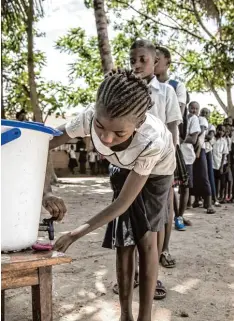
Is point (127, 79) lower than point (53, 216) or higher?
higher

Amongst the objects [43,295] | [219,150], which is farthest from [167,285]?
[219,150]

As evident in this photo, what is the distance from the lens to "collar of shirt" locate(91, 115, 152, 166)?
1.88 m

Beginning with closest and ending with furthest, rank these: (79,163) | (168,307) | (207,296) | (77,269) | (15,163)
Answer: (15,163), (168,307), (207,296), (77,269), (79,163)

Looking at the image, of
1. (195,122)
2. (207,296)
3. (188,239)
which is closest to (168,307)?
(207,296)

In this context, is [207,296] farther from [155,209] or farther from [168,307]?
[155,209]

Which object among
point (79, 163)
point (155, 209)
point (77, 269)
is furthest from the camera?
point (79, 163)

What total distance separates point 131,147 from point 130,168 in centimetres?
19

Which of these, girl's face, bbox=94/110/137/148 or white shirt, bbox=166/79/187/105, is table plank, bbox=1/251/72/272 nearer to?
girl's face, bbox=94/110/137/148

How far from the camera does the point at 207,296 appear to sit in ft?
9.18

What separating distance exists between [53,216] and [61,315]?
0.97 meters

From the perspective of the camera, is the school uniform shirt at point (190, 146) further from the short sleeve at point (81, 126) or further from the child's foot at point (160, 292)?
the short sleeve at point (81, 126)

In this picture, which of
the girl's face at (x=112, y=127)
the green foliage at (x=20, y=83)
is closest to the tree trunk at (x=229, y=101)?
the green foliage at (x=20, y=83)

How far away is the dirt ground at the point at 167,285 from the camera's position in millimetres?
A: 2496

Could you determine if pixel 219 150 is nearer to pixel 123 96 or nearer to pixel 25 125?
pixel 123 96
